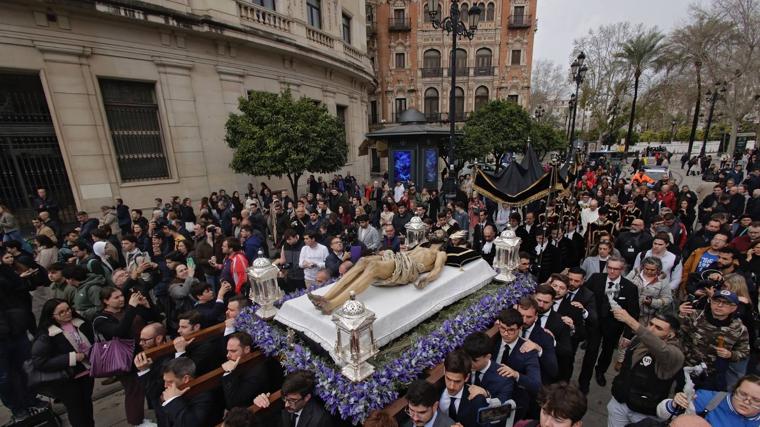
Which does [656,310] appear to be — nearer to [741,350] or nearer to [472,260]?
[741,350]

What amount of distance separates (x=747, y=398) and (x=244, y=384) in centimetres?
399

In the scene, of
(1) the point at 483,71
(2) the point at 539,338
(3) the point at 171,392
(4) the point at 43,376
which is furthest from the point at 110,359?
(1) the point at 483,71

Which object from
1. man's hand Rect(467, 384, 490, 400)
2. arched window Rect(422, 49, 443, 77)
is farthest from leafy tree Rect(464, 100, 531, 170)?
man's hand Rect(467, 384, 490, 400)

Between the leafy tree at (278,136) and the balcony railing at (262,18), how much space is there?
4.76 meters

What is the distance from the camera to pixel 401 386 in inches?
114

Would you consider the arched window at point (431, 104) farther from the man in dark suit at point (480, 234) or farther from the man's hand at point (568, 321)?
the man's hand at point (568, 321)

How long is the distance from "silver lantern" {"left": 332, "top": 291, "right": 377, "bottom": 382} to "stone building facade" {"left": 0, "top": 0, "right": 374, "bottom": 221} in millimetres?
12519

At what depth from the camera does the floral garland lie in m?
2.66

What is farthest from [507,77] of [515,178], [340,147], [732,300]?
[732,300]

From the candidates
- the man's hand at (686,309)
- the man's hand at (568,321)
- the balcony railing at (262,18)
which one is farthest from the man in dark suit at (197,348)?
the balcony railing at (262,18)

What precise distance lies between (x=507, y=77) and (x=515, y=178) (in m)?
31.3

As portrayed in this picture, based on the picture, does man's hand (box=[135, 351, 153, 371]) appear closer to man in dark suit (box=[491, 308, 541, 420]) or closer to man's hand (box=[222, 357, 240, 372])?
man's hand (box=[222, 357, 240, 372])

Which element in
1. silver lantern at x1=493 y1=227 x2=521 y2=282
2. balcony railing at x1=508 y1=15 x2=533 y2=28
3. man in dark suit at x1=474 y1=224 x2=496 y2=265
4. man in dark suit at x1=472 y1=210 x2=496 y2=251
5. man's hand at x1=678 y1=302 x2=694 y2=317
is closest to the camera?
man's hand at x1=678 y1=302 x2=694 y2=317

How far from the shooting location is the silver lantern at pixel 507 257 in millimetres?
4734
